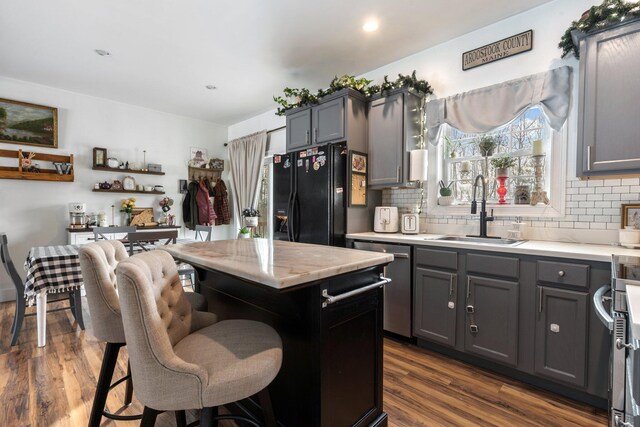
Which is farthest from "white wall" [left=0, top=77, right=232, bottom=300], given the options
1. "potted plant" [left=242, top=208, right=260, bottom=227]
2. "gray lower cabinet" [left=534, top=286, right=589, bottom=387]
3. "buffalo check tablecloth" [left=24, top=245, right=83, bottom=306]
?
"gray lower cabinet" [left=534, top=286, right=589, bottom=387]

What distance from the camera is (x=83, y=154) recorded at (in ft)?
14.1

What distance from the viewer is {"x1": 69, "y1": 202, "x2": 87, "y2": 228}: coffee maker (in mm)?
4031

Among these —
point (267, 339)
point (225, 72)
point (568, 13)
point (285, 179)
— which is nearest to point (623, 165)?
point (568, 13)

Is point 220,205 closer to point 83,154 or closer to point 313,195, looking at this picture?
point 83,154

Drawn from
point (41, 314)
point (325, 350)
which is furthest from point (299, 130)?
point (41, 314)

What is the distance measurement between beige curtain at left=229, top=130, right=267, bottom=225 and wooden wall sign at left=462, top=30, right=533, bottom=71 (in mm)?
3097

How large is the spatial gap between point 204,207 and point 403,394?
4385 mm

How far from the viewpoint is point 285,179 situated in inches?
136

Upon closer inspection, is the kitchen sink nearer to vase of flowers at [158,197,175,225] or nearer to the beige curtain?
the beige curtain

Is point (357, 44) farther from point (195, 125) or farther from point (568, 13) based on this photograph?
point (195, 125)

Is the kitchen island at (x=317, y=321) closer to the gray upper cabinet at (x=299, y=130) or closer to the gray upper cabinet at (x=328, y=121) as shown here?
the gray upper cabinet at (x=328, y=121)

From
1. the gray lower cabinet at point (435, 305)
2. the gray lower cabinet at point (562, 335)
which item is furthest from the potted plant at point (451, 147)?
the gray lower cabinet at point (562, 335)

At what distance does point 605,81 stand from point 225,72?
137 inches

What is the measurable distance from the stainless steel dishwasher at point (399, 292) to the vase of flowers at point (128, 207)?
3748 mm
